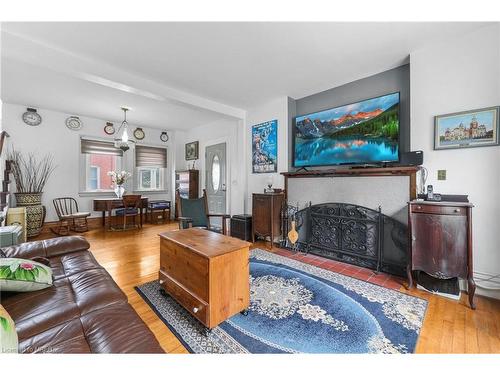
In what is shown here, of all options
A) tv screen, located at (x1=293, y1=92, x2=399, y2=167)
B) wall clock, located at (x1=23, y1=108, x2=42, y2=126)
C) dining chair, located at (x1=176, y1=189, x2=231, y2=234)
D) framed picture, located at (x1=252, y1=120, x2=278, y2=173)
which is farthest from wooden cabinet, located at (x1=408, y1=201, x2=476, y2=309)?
wall clock, located at (x1=23, y1=108, x2=42, y2=126)

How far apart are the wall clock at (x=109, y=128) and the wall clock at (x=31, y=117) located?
3.74ft

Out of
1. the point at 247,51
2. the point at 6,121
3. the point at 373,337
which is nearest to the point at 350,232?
the point at 373,337

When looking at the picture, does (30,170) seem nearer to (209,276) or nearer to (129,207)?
(129,207)

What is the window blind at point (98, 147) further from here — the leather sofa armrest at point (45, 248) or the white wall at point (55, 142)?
the leather sofa armrest at point (45, 248)

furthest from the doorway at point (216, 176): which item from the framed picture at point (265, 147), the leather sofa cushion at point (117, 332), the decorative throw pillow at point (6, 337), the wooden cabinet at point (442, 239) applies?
the decorative throw pillow at point (6, 337)

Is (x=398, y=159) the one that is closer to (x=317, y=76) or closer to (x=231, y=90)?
(x=317, y=76)

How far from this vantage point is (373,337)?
1.47 m

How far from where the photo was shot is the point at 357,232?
110 inches

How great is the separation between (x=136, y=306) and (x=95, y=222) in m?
4.17

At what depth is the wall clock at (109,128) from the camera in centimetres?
521

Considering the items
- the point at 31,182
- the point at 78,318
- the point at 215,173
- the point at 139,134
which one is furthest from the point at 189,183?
the point at 78,318

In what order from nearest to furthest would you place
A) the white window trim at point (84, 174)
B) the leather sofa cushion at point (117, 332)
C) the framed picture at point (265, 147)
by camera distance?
the leather sofa cushion at point (117, 332) → the framed picture at point (265, 147) → the white window trim at point (84, 174)

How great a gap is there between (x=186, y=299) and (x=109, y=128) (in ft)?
17.0

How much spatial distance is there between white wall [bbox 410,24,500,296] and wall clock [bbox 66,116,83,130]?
6135 millimetres
